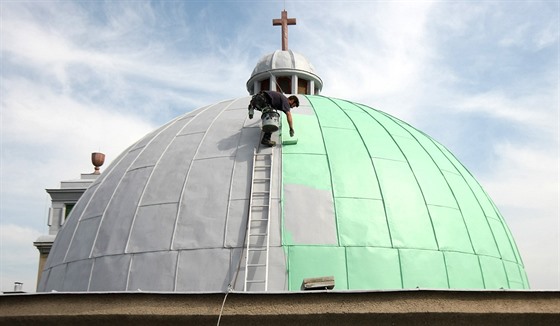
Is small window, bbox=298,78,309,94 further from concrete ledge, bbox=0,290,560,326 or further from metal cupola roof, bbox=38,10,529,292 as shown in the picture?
concrete ledge, bbox=0,290,560,326

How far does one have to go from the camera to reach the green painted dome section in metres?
11.8

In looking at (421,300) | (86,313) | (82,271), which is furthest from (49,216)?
(421,300)

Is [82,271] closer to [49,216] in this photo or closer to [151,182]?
[151,182]

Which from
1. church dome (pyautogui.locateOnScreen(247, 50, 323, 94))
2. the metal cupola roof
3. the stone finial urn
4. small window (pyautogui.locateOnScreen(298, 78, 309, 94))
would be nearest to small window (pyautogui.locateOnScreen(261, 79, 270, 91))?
church dome (pyautogui.locateOnScreen(247, 50, 323, 94))

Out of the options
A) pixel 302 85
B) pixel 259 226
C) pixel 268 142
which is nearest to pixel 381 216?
pixel 259 226

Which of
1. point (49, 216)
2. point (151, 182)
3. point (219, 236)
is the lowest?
point (219, 236)

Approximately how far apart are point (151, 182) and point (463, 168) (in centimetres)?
937

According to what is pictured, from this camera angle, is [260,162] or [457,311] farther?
[260,162]

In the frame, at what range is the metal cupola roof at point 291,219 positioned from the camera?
11781mm

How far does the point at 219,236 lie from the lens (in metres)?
12.1

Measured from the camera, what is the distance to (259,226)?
39.7 ft

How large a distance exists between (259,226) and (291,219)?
703 millimetres

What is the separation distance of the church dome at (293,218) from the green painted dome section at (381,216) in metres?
0.03

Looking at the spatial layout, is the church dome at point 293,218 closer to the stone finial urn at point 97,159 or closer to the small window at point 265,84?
the small window at point 265,84
